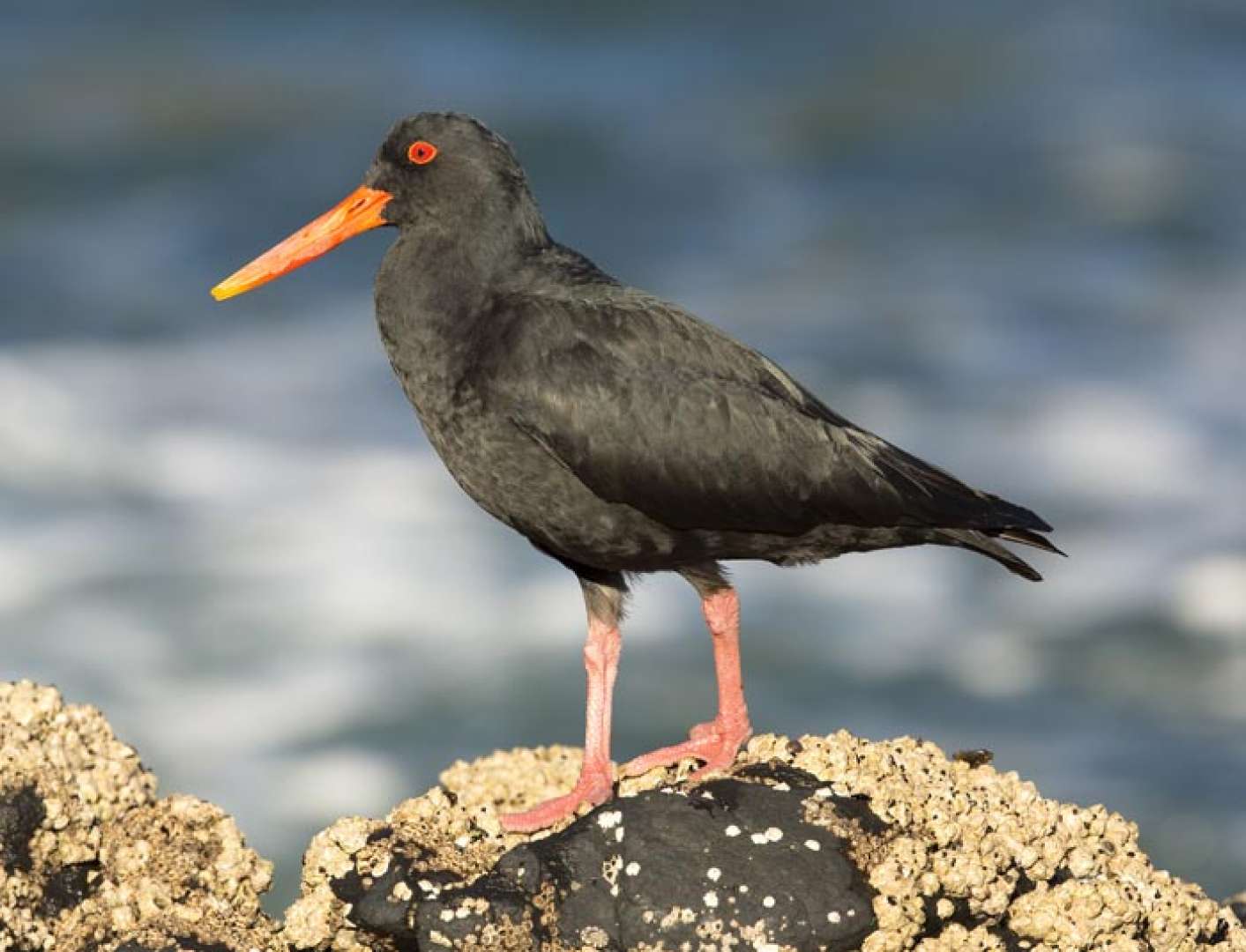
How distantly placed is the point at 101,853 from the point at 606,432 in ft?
7.97

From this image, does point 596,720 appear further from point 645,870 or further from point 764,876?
point 764,876

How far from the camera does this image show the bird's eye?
839 cm

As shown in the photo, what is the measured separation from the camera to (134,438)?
20781mm

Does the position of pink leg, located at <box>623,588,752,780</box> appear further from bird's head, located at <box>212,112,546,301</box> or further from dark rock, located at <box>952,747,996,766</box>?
bird's head, located at <box>212,112,546,301</box>

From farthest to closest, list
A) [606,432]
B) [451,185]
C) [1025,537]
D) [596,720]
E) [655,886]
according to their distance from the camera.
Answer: [451,185] → [1025,537] → [596,720] → [606,432] → [655,886]

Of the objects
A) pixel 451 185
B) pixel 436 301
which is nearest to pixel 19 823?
pixel 436 301

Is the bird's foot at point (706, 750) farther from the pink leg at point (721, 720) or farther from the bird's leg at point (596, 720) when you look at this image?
the bird's leg at point (596, 720)

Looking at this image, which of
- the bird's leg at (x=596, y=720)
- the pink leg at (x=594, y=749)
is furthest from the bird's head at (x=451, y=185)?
the pink leg at (x=594, y=749)

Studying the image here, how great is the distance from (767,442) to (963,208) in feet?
59.6

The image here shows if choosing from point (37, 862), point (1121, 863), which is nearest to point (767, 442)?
point (1121, 863)

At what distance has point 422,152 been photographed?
27.6 ft

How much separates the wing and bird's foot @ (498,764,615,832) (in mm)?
1028

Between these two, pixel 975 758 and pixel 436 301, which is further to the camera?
pixel 436 301

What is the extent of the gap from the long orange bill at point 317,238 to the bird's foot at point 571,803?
2499 mm
